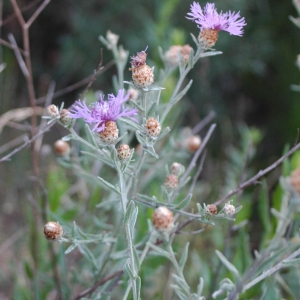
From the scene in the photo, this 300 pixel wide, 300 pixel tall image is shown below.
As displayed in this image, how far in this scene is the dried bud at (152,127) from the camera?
0.89 m

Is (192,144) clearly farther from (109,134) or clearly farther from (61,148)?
(109,134)

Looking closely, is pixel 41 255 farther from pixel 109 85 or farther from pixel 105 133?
pixel 109 85

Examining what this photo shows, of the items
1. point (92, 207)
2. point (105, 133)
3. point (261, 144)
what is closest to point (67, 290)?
point (92, 207)

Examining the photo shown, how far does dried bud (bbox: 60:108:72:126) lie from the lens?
0.96 m

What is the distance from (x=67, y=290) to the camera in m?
1.22

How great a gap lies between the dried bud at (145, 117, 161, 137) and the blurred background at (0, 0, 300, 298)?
6.22 feet

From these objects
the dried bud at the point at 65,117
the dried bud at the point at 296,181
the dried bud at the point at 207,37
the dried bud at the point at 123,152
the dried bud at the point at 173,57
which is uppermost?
the dried bud at the point at 207,37

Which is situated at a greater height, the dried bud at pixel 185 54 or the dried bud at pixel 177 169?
the dried bud at pixel 185 54

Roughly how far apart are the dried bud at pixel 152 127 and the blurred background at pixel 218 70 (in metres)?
1.90

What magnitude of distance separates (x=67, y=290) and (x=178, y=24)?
228cm

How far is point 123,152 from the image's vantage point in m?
0.87

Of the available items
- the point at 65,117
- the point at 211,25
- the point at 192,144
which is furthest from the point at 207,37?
the point at 192,144

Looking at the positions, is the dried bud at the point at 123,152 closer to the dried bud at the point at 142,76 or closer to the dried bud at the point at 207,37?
the dried bud at the point at 142,76

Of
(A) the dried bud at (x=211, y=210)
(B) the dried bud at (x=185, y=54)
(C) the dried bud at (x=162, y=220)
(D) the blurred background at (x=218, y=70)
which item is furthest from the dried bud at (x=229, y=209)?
(D) the blurred background at (x=218, y=70)
